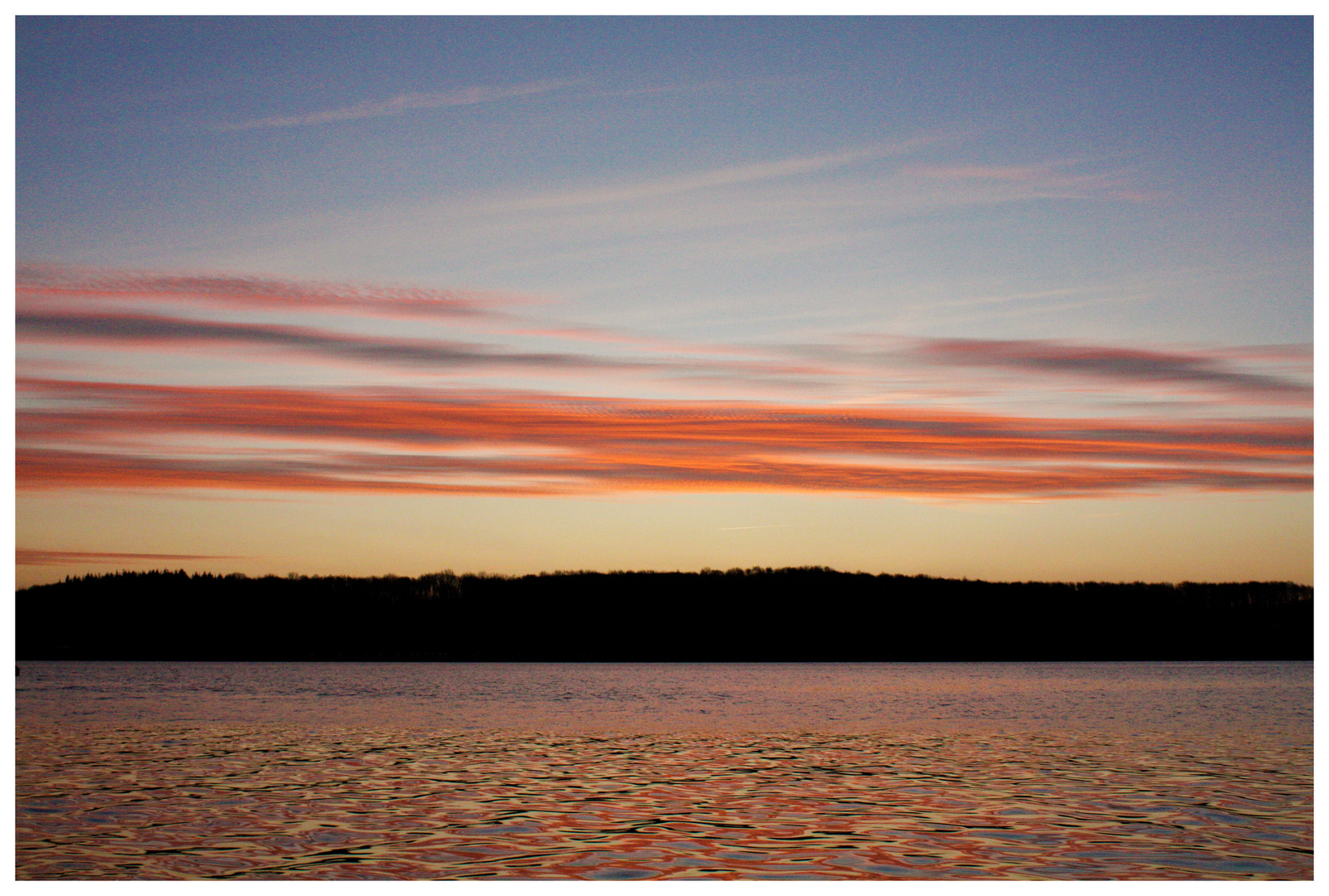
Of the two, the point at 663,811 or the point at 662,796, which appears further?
the point at 662,796

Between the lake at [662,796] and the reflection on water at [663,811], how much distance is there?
0.10m

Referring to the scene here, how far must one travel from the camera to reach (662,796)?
30.2 m

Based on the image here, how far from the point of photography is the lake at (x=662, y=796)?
22.0 metres

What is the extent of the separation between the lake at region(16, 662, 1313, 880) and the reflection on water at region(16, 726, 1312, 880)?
10cm

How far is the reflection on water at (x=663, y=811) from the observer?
2177 cm

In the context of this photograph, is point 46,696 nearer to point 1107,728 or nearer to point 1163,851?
point 1107,728

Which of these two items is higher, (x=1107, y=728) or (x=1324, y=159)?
(x=1324, y=159)

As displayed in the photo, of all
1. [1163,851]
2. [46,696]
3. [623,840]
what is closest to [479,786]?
[623,840]

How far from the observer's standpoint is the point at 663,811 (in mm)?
27516

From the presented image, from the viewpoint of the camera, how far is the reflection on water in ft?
71.4

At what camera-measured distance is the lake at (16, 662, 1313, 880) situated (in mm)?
21984

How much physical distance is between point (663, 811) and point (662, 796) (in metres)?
2.72

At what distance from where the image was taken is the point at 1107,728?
183ft
